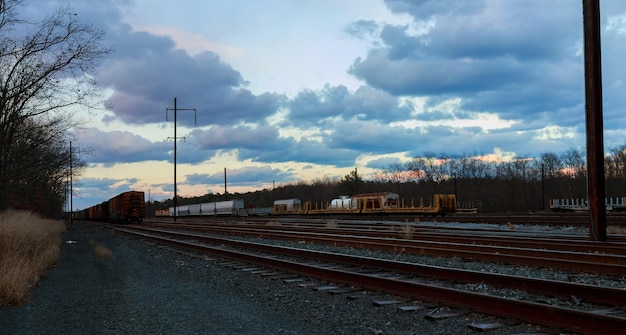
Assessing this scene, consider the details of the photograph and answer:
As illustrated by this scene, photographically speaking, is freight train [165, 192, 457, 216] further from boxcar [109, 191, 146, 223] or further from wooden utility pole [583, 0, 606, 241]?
wooden utility pole [583, 0, 606, 241]

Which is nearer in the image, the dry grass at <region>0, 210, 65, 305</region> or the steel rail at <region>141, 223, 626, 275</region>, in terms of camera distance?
the dry grass at <region>0, 210, 65, 305</region>

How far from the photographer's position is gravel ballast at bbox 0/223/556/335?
6949 mm

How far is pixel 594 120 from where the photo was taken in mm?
16156

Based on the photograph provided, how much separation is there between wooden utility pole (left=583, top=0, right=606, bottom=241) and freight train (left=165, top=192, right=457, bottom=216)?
1127 inches

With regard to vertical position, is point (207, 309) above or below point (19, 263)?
below

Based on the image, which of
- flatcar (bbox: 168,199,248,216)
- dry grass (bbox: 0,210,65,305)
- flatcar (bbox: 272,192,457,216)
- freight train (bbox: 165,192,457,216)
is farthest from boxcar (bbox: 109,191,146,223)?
dry grass (bbox: 0,210,65,305)

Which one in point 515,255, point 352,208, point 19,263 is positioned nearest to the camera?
point 19,263

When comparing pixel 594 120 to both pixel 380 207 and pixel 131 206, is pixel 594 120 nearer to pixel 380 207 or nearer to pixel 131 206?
pixel 380 207

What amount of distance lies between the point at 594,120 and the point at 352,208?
138 ft

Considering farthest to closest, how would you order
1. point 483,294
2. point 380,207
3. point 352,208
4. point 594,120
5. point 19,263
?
point 352,208 < point 380,207 < point 594,120 < point 19,263 < point 483,294

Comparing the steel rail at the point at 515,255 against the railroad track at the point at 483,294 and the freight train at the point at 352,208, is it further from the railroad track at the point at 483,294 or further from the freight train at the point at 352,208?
the freight train at the point at 352,208

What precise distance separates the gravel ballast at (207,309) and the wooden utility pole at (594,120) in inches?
411

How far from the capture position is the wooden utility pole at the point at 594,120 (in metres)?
15.8

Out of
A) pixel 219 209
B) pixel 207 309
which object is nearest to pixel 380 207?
pixel 219 209
